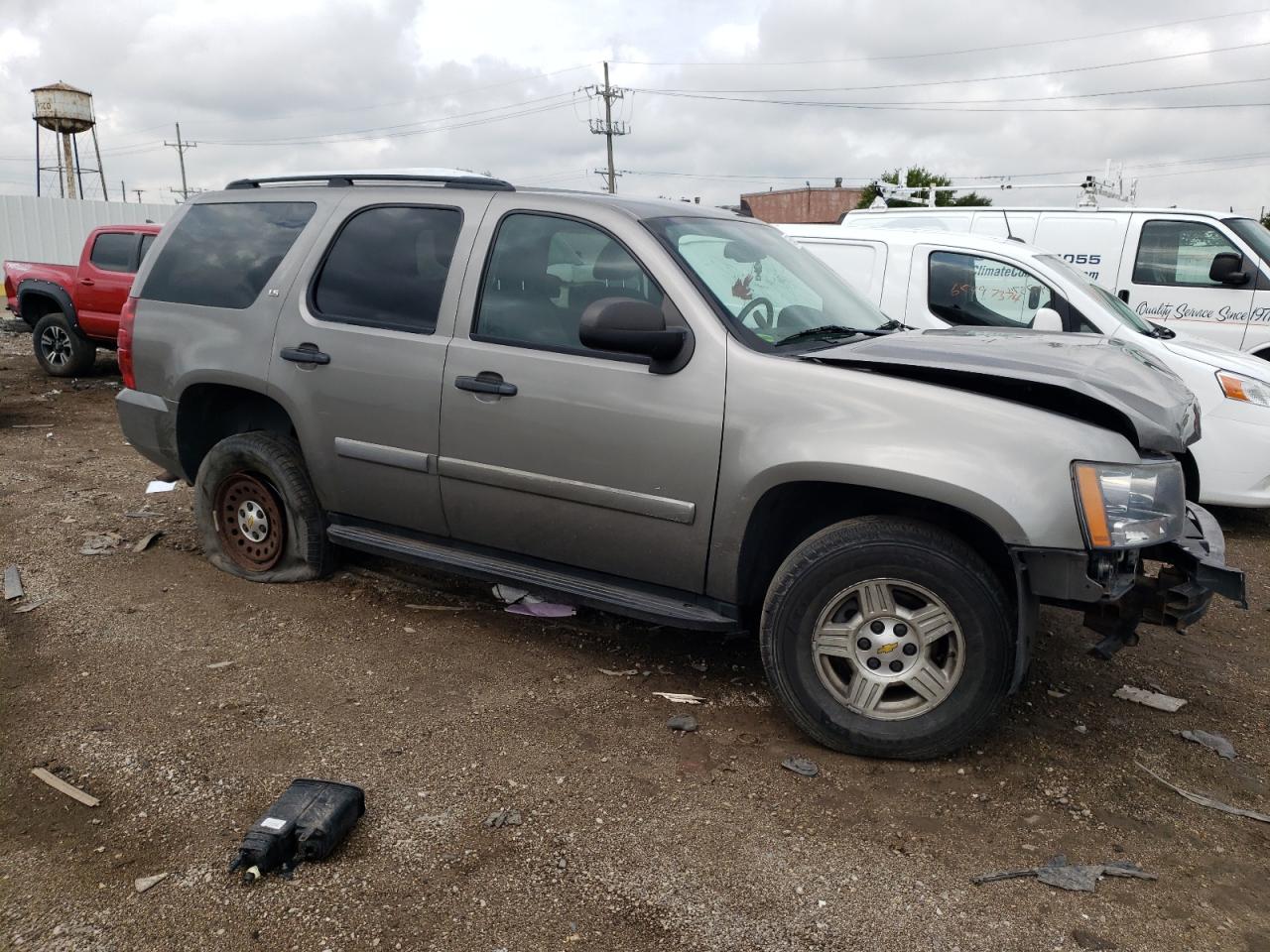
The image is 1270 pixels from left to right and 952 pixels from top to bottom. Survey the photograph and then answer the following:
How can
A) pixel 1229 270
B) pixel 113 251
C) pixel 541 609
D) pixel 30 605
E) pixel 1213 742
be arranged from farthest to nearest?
pixel 113 251
pixel 1229 270
pixel 30 605
pixel 541 609
pixel 1213 742

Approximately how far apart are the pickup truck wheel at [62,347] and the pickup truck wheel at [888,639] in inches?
445

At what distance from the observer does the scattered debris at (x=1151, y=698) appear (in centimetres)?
386

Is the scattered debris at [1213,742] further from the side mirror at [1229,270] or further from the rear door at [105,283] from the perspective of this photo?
the rear door at [105,283]

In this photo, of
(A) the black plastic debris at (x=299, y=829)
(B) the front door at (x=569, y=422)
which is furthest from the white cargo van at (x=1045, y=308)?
(A) the black plastic debris at (x=299, y=829)

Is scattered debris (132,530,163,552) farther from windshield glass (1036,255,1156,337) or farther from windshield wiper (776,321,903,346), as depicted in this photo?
windshield glass (1036,255,1156,337)

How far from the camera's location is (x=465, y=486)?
3971 mm

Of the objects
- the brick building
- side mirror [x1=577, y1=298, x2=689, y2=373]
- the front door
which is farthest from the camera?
the brick building

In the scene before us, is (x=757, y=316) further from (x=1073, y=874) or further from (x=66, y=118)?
(x=66, y=118)

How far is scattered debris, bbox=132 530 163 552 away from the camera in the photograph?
18.1 feet

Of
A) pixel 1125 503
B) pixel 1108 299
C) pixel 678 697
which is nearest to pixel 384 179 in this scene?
pixel 678 697

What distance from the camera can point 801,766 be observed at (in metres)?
3.33

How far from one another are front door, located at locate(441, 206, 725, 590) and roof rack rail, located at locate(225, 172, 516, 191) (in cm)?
13

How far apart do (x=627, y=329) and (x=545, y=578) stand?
113 cm

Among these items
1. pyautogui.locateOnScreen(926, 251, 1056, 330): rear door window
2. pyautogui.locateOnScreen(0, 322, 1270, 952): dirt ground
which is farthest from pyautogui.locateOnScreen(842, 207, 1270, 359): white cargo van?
pyautogui.locateOnScreen(0, 322, 1270, 952): dirt ground
